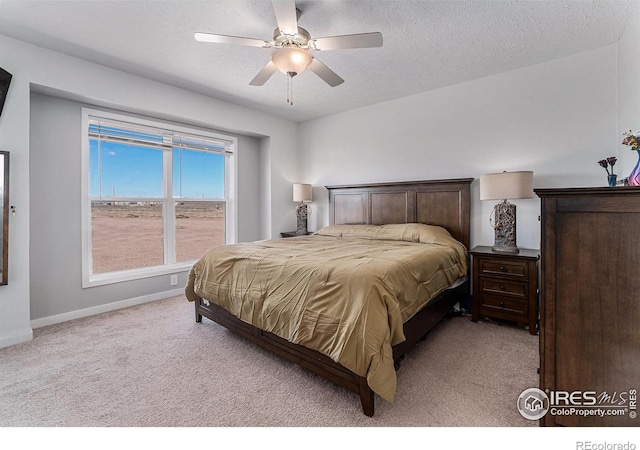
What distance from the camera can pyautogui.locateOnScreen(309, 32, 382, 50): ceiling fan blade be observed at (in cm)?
Result: 189

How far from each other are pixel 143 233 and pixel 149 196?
18.9 inches

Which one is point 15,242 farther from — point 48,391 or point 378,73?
point 378,73

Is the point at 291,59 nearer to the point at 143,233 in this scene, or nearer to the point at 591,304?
the point at 591,304

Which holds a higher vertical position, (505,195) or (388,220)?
(505,195)

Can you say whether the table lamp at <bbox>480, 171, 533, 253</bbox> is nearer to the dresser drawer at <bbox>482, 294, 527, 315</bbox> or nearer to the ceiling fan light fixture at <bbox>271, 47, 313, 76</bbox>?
the dresser drawer at <bbox>482, 294, 527, 315</bbox>

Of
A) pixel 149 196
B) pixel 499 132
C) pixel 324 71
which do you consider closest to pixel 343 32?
pixel 324 71

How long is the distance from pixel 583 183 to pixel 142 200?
4852mm

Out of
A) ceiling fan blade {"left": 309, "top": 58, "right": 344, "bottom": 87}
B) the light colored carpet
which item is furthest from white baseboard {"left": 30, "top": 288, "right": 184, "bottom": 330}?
ceiling fan blade {"left": 309, "top": 58, "right": 344, "bottom": 87}

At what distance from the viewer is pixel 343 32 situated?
95.2 inches

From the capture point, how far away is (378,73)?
316 centimetres

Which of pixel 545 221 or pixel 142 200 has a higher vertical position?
pixel 142 200

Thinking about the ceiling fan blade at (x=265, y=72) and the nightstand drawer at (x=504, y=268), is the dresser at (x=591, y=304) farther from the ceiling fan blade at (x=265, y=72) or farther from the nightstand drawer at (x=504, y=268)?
the ceiling fan blade at (x=265, y=72)

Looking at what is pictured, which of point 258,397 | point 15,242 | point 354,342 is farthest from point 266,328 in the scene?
point 15,242

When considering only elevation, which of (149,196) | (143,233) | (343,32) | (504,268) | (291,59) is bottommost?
(504,268)
